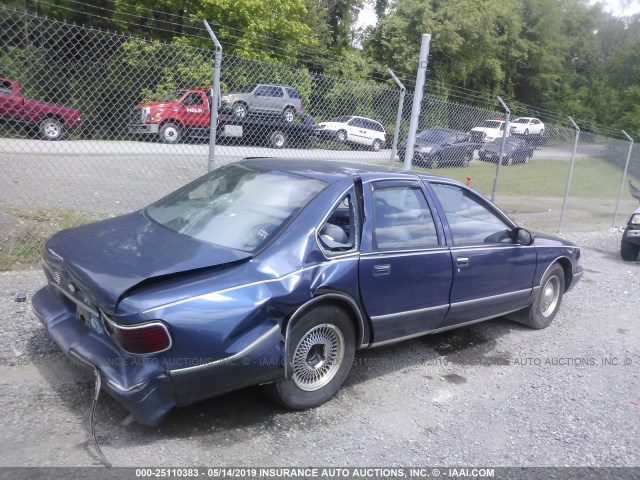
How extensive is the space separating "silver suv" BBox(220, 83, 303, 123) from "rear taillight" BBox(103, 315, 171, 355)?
4.56 metres

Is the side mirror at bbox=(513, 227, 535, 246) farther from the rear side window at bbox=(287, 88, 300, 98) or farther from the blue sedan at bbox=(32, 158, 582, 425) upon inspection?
the rear side window at bbox=(287, 88, 300, 98)

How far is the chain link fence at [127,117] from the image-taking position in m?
6.73

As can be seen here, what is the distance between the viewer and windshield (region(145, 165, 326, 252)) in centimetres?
377

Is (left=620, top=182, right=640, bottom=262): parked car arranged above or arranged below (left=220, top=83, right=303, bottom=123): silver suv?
below

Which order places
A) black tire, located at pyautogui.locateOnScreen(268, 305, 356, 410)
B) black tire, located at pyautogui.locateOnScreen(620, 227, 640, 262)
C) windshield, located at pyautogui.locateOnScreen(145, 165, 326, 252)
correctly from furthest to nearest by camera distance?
black tire, located at pyautogui.locateOnScreen(620, 227, 640, 262)
windshield, located at pyautogui.locateOnScreen(145, 165, 326, 252)
black tire, located at pyautogui.locateOnScreen(268, 305, 356, 410)

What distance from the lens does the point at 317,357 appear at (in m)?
3.90

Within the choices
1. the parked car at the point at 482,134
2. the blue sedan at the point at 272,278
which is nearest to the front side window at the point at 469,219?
the blue sedan at the point at 272,278

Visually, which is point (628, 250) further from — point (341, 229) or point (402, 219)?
point (341, 229)

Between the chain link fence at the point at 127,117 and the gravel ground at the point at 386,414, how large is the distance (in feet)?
7.89

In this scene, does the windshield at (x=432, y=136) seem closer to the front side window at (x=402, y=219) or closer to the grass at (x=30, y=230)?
the grass at (x=30, y=230)

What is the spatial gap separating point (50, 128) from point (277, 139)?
282 cm

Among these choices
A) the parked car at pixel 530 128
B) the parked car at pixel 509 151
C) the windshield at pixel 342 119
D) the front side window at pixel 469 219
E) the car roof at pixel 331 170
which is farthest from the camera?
the parked car at pixel 530 128

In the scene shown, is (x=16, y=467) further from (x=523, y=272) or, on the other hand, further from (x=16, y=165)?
(x=16, y=165)

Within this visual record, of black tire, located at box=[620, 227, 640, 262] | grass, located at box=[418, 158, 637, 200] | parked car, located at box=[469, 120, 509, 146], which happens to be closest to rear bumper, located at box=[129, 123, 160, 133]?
grass, located at box=[418, 158, 637, 200]
